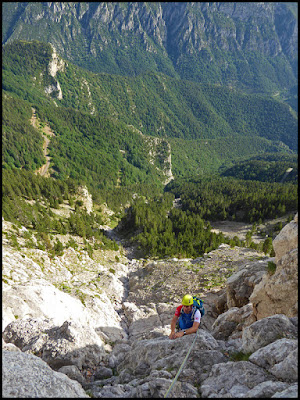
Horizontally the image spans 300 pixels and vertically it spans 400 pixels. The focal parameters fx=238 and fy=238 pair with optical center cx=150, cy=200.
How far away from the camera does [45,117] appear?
161375 millimetres

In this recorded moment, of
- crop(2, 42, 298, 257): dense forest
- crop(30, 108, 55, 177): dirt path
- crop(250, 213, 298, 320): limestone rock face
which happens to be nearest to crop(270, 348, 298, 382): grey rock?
crop(250, 213, 298, 320): limestone rock face

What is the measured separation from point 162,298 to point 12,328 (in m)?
17.4

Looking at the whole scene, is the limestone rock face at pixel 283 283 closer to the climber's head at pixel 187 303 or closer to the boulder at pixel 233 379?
the boulder at pixel 233 379

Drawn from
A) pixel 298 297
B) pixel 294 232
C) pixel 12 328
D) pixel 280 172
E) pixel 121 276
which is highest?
pixel 280 172

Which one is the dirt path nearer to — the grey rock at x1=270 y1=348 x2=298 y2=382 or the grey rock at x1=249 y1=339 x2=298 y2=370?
the grey rock at x1=249 y1=339 x2=298 y2=370

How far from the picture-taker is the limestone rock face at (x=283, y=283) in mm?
12953

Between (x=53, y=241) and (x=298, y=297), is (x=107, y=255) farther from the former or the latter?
(x=298, y=297)

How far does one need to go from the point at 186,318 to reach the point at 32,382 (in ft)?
25.2

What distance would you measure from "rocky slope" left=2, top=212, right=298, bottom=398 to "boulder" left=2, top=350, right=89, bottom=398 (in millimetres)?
40

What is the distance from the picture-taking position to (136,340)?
1777cm

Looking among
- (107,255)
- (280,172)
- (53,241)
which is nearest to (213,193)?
(280,172)

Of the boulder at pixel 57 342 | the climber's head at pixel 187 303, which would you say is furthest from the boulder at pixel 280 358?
the boulder at pixel 57 342

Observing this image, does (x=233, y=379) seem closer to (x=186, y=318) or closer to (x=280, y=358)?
(x=280, y=358)

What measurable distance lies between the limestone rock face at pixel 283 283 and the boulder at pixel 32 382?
10972 mm
